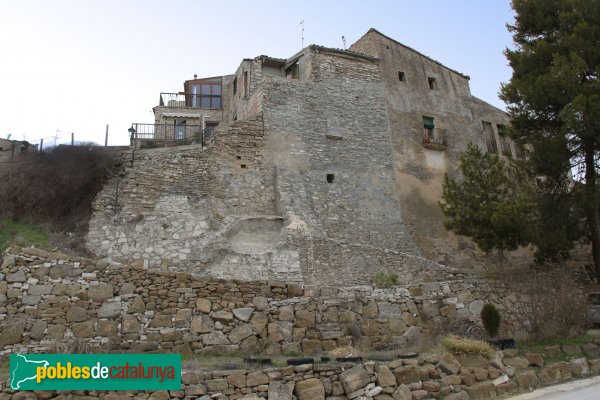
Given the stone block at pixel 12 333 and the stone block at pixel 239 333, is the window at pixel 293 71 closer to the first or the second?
the stone block at pixel 239 333

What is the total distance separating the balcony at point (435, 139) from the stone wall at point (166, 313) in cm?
1235

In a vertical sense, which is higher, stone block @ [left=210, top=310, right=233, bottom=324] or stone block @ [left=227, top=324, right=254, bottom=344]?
stone block @ [left=210, top=310, right=233, bottom=324]

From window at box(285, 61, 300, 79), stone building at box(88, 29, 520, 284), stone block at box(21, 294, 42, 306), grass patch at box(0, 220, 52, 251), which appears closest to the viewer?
stone block at box(21, 294, 42, 306)

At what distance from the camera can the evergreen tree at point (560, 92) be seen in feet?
45.8

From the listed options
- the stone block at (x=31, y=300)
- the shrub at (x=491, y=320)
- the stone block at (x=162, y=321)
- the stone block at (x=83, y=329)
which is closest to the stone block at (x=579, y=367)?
the shrub at (x=491, y=320)

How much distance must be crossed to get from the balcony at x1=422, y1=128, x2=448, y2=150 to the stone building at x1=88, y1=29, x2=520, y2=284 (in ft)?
0.20

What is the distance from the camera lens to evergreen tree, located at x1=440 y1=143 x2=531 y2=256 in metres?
13.8

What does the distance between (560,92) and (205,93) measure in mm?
17866

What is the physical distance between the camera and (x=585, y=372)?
1016cm

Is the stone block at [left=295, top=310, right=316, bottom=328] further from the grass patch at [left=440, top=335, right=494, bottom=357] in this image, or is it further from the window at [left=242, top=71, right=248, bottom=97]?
the window at [left=242, top=71, right=248, bottom=97]

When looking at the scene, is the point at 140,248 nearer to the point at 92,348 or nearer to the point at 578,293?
the point at 92,348

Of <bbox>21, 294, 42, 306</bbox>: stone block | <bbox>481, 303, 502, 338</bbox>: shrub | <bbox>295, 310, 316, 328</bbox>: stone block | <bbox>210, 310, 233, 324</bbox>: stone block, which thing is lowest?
<bbox>481, 303, 502, 338</bbox>: shrub

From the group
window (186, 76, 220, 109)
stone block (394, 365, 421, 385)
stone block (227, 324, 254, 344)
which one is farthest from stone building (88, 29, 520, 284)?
stone block (394, 365, 421, 385)

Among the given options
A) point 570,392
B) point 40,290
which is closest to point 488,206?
point 570,392
